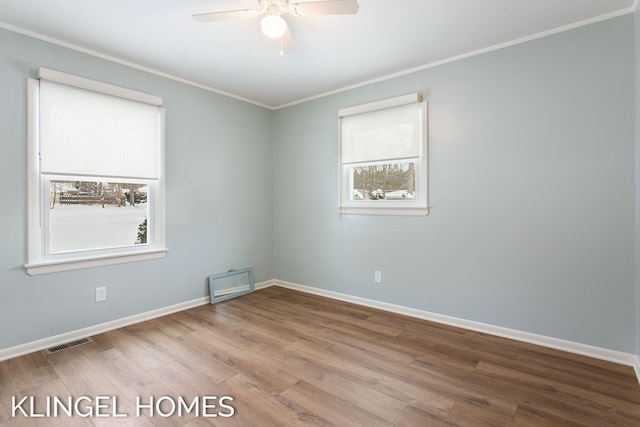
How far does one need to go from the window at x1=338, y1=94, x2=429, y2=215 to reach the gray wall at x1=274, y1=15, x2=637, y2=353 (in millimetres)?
118

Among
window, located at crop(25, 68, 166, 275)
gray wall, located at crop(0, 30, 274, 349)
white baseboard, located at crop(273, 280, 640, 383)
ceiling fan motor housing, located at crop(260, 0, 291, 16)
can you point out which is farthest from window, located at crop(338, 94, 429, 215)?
window, located at crop(25, 68, 166, 275)

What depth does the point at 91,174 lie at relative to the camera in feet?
9.35

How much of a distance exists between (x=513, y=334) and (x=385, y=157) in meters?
2.03

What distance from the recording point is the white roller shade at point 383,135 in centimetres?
330

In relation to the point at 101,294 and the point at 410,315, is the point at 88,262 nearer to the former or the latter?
the point at 101,294

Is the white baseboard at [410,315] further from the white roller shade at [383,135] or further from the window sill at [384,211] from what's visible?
the white roller shade at [383,135]

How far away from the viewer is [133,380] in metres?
2.15

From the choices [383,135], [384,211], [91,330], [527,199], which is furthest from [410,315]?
[91,330]

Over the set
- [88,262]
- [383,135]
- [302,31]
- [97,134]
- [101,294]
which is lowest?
[101,294]

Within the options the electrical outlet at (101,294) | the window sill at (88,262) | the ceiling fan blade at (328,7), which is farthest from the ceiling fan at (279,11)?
the electrical outlet at (101,294)

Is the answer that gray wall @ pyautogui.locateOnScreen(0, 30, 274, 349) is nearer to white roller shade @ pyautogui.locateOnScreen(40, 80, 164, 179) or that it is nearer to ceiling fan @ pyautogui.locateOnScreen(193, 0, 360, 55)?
white roller shade @ pyautogui.locateOnScreen(40, 80, 164, 179)

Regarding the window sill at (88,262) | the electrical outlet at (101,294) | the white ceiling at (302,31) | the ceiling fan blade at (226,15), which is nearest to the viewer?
the ceiling fan blade at (226,15)

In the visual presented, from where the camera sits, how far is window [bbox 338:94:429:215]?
328cm

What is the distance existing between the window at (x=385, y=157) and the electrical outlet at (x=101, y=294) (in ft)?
8.31
